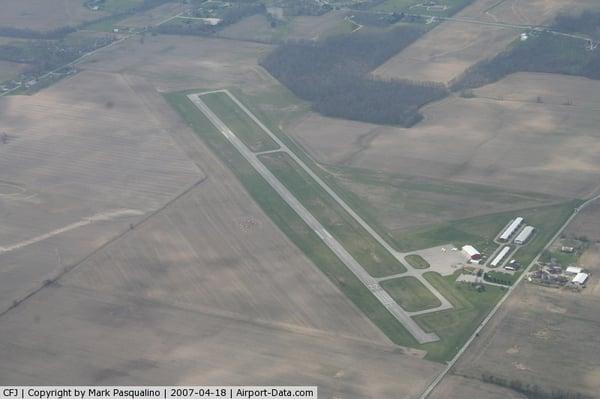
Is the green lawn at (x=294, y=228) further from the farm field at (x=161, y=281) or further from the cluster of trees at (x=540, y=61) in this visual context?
the cluster of trees at (x=540, y=61)

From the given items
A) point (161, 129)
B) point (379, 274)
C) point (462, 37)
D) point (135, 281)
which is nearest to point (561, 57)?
point (462, 37)

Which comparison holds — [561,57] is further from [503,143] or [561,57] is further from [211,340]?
[211,340]

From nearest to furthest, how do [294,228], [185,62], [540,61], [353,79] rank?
Result: 1. [294,228]
2. [353,79]
3. [540,61]
4. [185,62]

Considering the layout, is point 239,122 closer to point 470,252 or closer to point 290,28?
point 290,28

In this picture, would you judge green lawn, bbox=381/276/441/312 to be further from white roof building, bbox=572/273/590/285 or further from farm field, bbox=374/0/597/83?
farm field, bbox=374/0/597/83

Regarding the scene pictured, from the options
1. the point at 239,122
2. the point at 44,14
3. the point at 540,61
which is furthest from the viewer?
the point at 44,14

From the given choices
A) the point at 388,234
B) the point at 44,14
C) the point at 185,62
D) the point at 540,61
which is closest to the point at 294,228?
the point at 388,234

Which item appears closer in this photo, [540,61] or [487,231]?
[487,231]

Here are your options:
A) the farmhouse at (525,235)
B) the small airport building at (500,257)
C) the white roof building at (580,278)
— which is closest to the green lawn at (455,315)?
the small airport building at (500,257)
